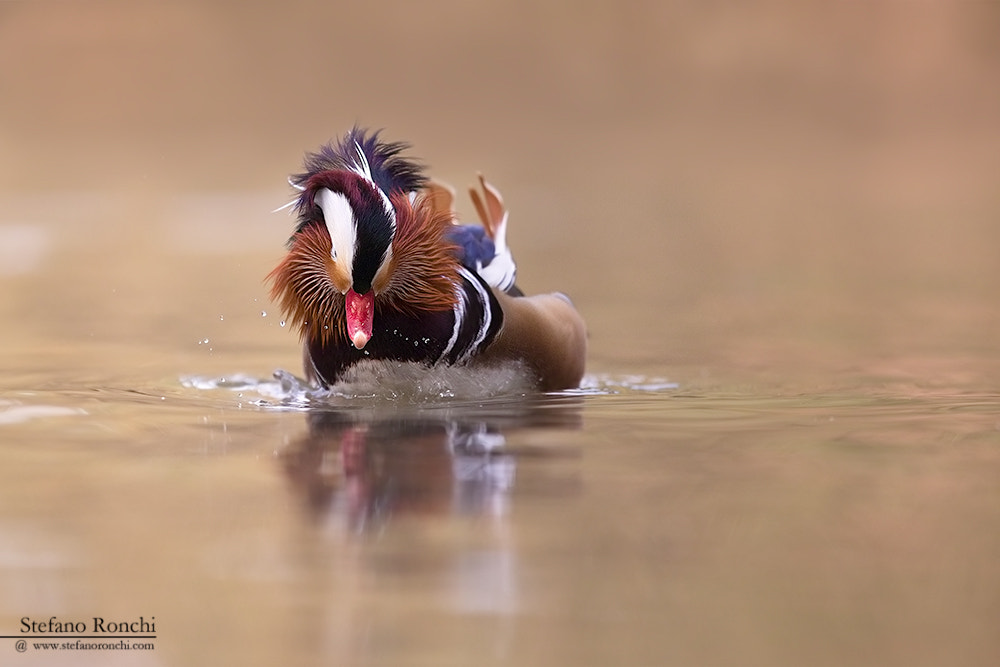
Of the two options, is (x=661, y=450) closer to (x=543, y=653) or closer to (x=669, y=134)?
(x=543, y=653)

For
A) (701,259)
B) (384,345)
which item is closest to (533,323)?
(384,345)

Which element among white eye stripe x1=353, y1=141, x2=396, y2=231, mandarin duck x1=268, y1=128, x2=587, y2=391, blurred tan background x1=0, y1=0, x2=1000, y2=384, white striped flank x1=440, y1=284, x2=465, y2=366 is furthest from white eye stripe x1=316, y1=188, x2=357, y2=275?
blurred tan background x1=0, y1=0, x2=1000, y2=384

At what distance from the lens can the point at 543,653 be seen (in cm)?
240

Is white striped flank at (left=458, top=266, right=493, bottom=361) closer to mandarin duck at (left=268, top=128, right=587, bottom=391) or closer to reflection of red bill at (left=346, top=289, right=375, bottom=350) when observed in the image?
mandarin duck at (left=268, top=128, right=587, bottom=391)

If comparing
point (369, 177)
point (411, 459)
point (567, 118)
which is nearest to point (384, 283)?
point (369, 177)

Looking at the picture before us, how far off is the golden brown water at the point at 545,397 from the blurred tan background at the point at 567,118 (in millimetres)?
43

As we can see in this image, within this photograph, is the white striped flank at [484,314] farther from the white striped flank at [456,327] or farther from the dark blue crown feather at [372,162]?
the dark blue crown feather at [372,162]

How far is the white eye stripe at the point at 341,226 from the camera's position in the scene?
4.34 metres

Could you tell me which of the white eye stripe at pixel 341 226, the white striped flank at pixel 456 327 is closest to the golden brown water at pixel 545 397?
the white striped flank at pixel 456 327

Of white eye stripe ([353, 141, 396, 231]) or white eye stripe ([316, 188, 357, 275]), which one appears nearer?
white eye stripe ([316, 188, 357, 275])

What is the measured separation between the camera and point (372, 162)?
15.5ft

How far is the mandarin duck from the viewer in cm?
439

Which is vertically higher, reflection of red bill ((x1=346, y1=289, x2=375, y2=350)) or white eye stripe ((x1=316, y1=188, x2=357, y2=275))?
white eye stripe ((x1=316, y1=188, x2=357, y2=275))

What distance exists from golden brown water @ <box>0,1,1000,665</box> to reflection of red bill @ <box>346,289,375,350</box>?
24 cm
